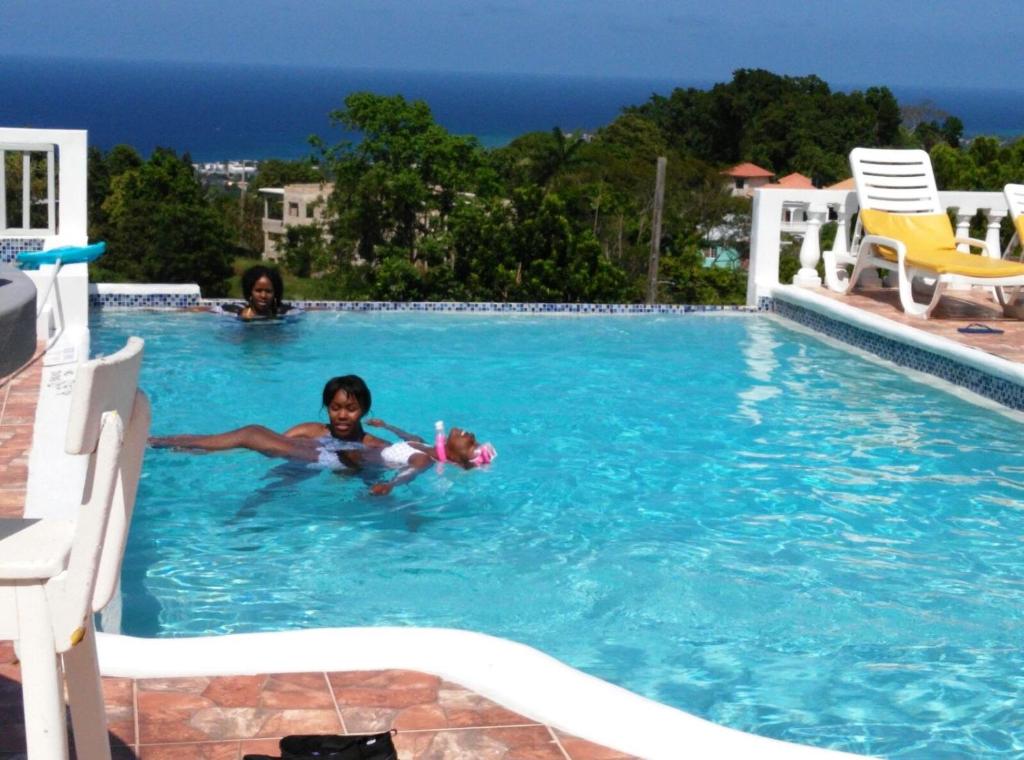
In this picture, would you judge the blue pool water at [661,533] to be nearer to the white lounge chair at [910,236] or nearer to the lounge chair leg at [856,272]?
the white lounge chair at [910,236]

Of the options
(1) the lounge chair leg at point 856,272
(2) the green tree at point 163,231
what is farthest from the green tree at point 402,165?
(2) the green tree at point 163,231

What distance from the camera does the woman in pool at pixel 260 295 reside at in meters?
10.8

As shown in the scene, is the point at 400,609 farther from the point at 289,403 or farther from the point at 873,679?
the point at 289,403

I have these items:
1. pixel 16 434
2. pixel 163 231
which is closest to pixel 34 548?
pixel 16 434

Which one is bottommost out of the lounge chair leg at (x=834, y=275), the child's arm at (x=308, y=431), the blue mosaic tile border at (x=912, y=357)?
the child's arm at (x=308, y=431)

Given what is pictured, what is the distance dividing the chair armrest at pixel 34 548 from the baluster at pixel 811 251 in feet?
34.6

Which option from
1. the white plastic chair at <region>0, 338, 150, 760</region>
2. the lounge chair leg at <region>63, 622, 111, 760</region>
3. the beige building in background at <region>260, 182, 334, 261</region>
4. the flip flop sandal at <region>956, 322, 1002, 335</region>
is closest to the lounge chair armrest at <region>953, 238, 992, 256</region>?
the flip flop sandal at <region>956, 322, 1002, 335</region>

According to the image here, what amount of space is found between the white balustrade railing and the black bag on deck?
9.68 meters

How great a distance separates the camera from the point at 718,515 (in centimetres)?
655

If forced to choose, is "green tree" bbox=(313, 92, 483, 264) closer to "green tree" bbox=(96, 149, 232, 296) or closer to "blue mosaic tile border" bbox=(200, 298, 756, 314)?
"blue mosaic tile border" bbox=(200, 298, 756, 314)

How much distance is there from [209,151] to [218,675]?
15666 centimetres

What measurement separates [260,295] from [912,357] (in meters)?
4.97

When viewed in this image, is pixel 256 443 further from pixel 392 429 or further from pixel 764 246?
pixel 764 246

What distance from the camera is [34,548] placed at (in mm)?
2279
